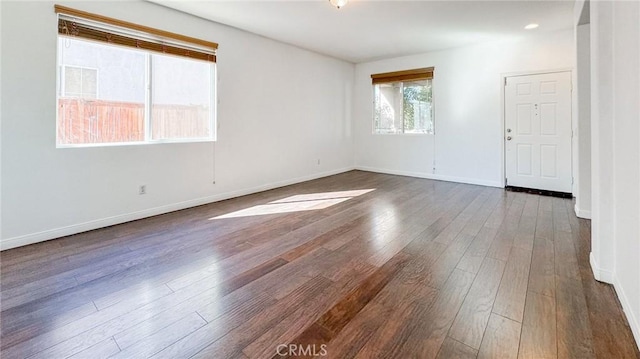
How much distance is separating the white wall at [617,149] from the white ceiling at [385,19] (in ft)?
6.04

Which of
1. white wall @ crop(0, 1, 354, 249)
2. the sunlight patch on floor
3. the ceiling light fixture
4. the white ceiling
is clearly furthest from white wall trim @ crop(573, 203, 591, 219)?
white wall @ crop(0, 1, 354, 249)

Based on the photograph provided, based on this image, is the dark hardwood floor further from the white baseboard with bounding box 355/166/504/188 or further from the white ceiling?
the white ceiling

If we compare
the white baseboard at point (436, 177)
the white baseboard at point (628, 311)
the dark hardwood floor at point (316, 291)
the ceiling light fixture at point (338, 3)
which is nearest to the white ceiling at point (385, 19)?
the ceiling light fixture at point (338, 3)

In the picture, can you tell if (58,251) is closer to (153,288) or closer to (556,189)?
(153,288)

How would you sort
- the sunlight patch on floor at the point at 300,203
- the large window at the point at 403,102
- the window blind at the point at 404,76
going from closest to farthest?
1. the sunlight patch on floor at the point at 300,203
2. the window blind at the point at 404,76
3. the large window at the point at 403,102

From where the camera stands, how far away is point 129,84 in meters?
3.49

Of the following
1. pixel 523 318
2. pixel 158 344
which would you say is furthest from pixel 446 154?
pixel 158 344

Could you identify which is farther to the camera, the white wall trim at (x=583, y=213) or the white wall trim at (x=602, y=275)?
the white wall trim at (x=583, y=213)

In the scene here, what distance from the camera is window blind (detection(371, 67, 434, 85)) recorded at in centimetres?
598

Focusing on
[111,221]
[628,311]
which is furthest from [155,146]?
[628,311]

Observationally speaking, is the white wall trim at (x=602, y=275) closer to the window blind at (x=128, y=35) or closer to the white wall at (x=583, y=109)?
the white wall at (x=583, y=109)

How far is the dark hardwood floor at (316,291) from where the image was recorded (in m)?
1.46

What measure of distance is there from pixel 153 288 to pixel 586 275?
302cm

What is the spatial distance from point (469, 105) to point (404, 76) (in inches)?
58.0
